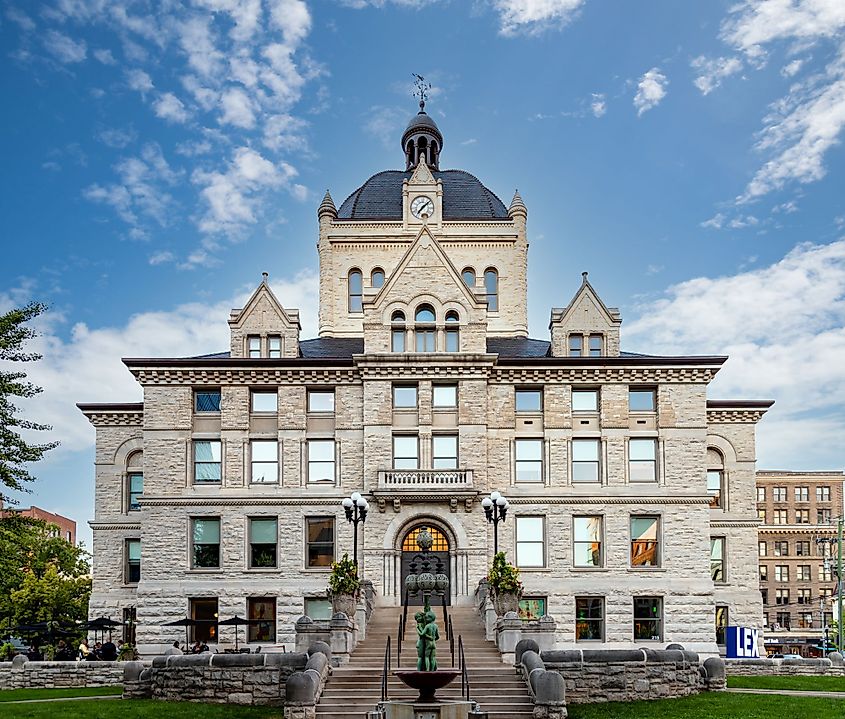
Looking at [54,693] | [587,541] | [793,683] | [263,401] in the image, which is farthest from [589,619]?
[54,693]

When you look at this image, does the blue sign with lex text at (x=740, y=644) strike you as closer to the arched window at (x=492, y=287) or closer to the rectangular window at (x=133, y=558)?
the arched window at (x=492, y=287)

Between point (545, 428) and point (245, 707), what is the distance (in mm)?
19839

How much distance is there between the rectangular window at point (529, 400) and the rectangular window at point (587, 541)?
500 centimetres

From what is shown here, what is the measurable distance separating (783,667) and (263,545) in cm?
2064

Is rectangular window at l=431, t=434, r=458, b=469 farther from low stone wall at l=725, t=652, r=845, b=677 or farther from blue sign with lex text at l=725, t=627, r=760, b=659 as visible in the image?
low stone wall at l=725, t=652, r=845, b=677

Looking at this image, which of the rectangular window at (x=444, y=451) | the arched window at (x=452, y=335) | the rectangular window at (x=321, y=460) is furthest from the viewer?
the arched window at (x=452, y=335)

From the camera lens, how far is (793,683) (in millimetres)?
29844

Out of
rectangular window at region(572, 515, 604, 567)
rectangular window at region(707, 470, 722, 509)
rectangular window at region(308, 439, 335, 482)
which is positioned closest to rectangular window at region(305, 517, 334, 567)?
rectangular window at region(308, 439, 335, 482)

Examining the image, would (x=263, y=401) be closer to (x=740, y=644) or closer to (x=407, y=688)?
(x=407, y=688)

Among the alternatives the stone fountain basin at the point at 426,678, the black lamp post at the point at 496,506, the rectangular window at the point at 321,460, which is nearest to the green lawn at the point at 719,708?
the stone fountain basin at the point at 426,678

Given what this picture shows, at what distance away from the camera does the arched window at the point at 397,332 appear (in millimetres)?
41781

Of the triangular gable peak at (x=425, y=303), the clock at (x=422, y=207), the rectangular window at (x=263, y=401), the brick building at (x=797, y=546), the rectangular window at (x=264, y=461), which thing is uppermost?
the clock at (x=422, y=207)

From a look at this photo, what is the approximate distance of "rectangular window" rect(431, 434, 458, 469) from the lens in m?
40.7

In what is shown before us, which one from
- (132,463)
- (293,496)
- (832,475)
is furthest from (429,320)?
(832,475)
